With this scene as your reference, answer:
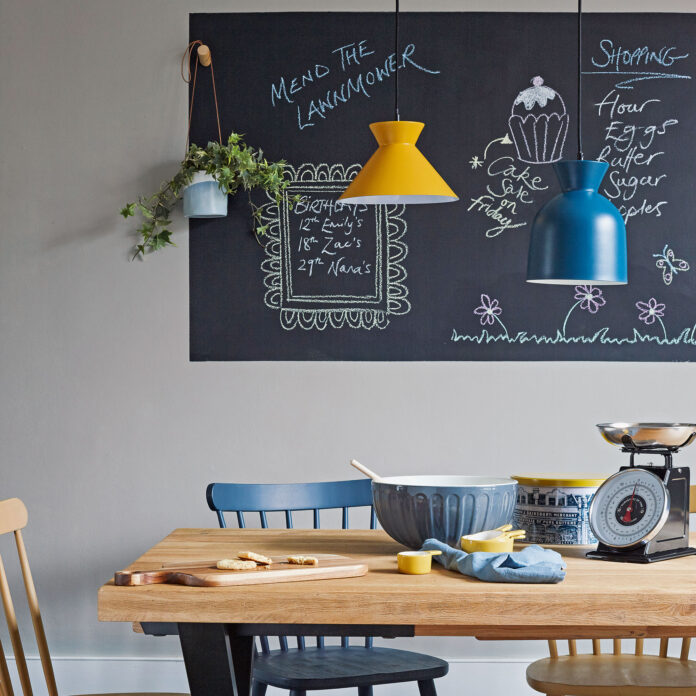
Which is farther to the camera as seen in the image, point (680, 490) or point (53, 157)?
point (53, 157)

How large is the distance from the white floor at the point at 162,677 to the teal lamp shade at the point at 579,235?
1.86 m

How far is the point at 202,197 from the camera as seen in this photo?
10.4 feet

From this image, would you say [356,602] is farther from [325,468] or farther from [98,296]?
[98,296]

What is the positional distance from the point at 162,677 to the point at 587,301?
2.04m

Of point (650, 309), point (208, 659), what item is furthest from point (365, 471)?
point (650, 309)

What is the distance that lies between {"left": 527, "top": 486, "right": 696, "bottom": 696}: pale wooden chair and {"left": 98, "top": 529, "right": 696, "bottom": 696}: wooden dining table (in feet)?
1.80

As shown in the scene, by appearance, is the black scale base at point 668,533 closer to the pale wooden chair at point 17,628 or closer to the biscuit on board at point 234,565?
the biscuit on board at point 234,565

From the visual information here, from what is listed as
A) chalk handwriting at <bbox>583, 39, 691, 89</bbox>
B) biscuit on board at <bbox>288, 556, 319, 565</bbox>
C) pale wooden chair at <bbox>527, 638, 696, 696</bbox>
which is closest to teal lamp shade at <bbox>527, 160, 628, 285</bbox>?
biscuit on board at <bbox>288, 556, 319, 565</bbox>

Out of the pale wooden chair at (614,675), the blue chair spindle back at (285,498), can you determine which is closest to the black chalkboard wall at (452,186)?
the blue chair spindle back at (285,498)

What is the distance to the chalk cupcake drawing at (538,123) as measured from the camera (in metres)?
3.29

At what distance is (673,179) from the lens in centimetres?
329

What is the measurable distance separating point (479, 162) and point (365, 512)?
1.34 m

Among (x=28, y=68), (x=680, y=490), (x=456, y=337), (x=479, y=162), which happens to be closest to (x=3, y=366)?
(x=28, y=68)

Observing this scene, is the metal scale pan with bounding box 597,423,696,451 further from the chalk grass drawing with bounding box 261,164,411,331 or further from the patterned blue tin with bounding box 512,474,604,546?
the chalk grass drawing with bounding box 261,164,411,331
